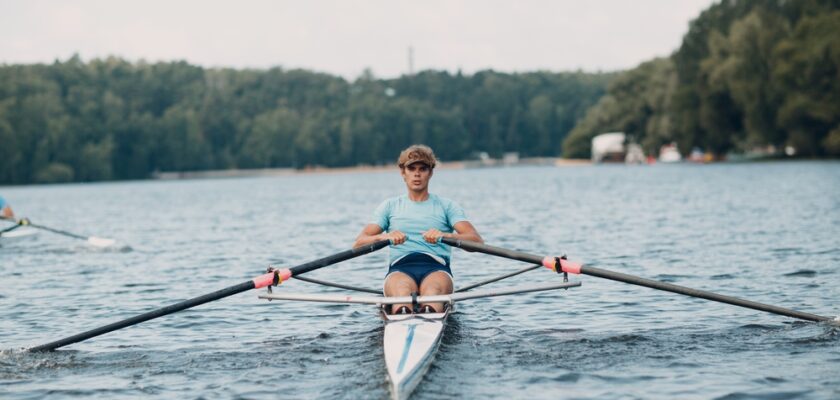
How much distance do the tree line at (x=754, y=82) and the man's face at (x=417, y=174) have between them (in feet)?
258

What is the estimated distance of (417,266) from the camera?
12938 millimetres

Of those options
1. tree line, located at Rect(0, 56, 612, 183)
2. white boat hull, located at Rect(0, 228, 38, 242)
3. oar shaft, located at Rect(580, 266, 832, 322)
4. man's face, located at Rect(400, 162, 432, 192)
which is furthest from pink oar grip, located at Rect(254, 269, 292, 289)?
tree line, located at Rect(0, 56, 612, 183)

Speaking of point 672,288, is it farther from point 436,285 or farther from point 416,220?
point 416,220

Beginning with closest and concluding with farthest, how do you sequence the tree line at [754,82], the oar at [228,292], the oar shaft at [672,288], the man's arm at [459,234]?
the oar shaft at [672,288], the oar at [228,292], the man's arm at [459,234], the tree line at [754,82]

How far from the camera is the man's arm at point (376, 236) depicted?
1237 cm

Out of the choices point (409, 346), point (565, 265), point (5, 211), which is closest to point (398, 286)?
point (409, 346)

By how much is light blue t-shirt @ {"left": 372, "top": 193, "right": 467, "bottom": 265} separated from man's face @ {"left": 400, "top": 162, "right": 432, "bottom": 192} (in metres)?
0.35

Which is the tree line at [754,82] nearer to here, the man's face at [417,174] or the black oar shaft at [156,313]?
the man's face at [417,174]

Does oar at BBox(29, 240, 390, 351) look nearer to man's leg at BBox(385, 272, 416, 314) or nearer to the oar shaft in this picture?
man's leg at BBox(385, 272, 416, 314)

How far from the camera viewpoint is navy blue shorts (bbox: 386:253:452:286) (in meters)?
12.9

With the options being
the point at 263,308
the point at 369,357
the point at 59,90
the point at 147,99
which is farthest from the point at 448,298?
the point at 147,99

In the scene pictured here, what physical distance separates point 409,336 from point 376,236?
5.34 ft

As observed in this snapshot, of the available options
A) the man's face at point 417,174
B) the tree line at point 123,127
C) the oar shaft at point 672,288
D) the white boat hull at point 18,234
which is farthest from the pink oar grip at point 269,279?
the tree line at point 123,127

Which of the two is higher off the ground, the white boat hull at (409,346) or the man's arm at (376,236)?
the man's arm at (376,236)
